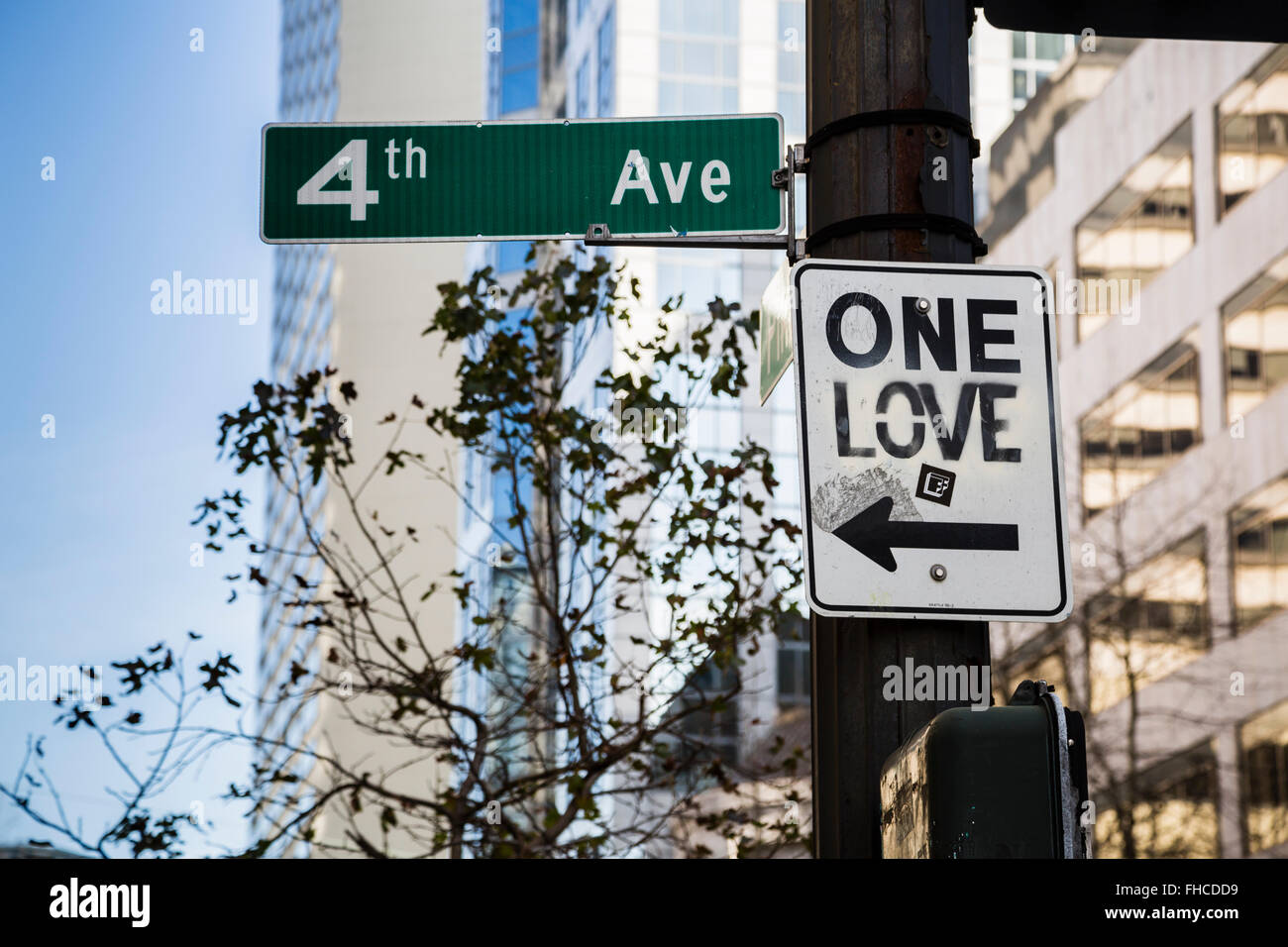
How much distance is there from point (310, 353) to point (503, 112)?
53.6 m

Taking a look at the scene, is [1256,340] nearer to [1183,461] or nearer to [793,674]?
[1183,461]

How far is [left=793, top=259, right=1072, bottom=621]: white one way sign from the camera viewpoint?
337 centimetres

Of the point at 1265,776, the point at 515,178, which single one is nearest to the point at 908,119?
the point at 515,178

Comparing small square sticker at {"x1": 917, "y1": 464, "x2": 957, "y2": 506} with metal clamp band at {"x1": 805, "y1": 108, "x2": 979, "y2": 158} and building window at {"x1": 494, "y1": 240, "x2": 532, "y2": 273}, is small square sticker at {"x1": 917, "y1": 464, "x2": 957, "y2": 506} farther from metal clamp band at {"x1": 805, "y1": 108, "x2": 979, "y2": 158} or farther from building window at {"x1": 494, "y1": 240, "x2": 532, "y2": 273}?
building window at {"x1": 494, "y1": 240, "x2": 532, "y2": 273}

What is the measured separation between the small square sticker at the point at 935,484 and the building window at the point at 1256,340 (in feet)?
117

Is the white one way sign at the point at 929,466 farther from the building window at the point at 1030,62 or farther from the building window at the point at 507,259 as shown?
the building window at the point at 1030,62

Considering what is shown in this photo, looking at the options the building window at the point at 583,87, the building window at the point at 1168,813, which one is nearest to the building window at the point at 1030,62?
the building window at the point at 583,87

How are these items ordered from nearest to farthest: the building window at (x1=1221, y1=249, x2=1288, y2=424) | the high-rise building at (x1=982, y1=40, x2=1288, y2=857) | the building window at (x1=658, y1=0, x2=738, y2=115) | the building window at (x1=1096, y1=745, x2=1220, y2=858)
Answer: the building window at (x1=1096, y1=745, x2=1220, y2=858) < the high-rise building at (x1=982, y1=40, x2=1288, y2=857) < the building window at (x1=1221, y1=249, x2=1288, y2=424) < the building window at (x1=658, y1=0, x2=738, y2=115)

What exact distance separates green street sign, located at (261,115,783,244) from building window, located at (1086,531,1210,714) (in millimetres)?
31520

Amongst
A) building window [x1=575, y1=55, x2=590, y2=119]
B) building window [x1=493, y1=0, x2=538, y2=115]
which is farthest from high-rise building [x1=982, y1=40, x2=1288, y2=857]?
building window [x1=493, y1=0, x2=538, y2=115]

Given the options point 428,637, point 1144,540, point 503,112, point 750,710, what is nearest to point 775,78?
point 503,112

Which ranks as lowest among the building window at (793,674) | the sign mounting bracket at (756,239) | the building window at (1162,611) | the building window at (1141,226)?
the building window at (793,674)

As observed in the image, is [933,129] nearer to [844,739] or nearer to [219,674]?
[844,739]

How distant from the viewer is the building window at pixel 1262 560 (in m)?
35.2
